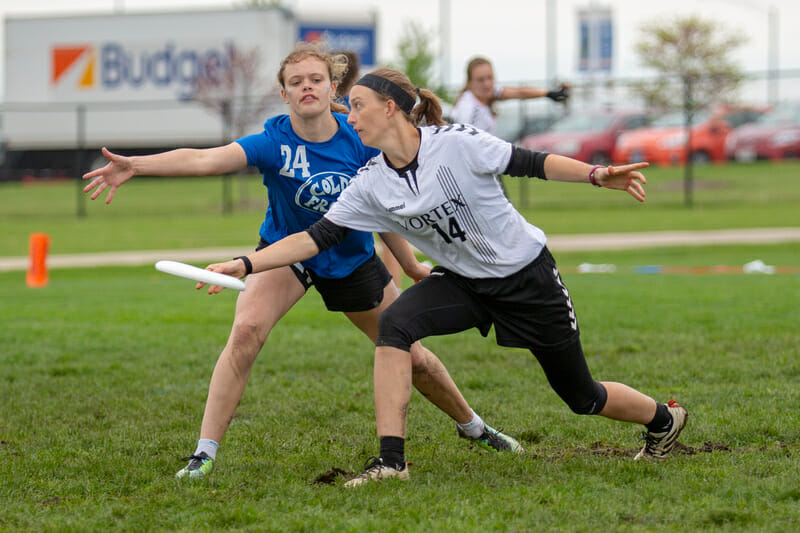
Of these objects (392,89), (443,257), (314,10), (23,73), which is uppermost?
(314,10)

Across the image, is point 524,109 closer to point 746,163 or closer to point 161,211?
point 746,163

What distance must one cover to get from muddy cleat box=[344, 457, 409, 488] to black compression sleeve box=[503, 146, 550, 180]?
1.38 meters

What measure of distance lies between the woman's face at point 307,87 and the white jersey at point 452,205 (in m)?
0.46

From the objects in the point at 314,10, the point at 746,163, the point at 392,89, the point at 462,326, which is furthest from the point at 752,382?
the point at 314,10

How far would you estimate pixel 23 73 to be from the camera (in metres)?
35.3

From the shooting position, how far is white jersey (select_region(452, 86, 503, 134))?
37.7 feet

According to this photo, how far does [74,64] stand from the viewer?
35.4m

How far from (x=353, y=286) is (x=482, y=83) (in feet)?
22.7

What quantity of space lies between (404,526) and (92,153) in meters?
34.1

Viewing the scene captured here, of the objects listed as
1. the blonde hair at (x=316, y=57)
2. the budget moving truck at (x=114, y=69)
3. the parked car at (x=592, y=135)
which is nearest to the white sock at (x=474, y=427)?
the blonde hair at (x=316, y=57)

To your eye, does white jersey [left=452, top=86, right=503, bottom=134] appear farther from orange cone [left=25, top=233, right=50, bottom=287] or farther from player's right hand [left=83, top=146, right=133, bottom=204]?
player's right hand [left=83, top=146, right=133, bottom=204]

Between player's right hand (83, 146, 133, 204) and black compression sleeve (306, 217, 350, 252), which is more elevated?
player's right hand (83, 146, 133, 204)

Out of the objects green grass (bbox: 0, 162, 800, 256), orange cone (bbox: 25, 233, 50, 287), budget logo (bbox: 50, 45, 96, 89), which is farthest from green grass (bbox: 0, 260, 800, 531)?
budget logo (bbox: 50, 45, 96, 89)

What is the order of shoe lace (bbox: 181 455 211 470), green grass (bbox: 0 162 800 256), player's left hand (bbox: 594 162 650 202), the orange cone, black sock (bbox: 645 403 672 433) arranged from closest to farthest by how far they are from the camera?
player's left hand (bbox: 594 162 650 202)
shoe lace (bbox: 181 455 211 470)
black sock (bbox: 645 403 672 433)
the orange cone
green grass (bbox: 0 162 800 256)
